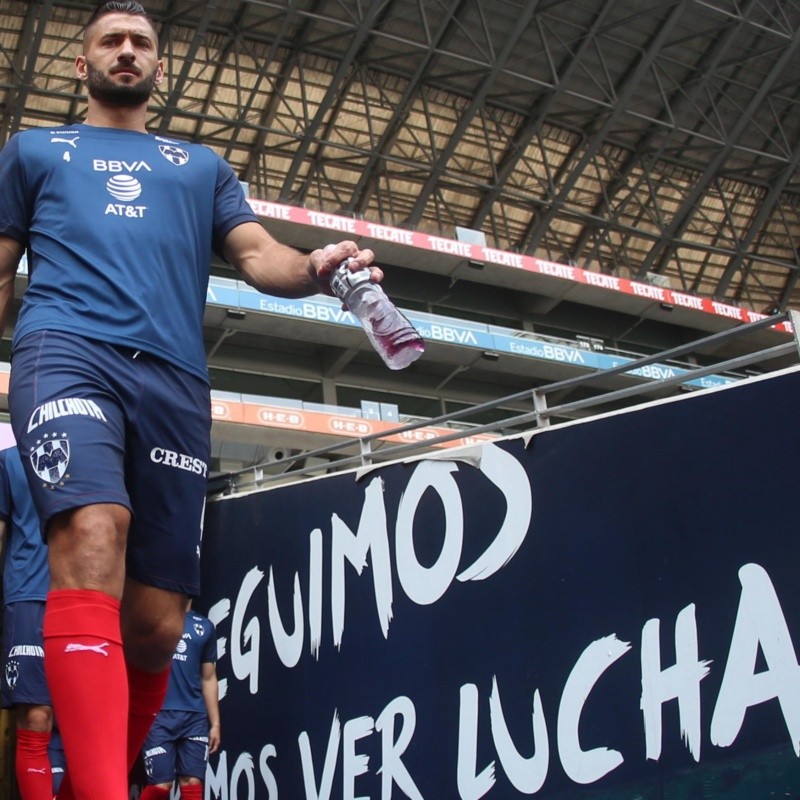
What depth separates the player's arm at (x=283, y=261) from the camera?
1.71 metres

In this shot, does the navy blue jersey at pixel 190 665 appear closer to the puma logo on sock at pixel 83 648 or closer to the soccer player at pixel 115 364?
the soccer player at pixel 115 364

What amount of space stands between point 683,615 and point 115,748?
3.06 meters

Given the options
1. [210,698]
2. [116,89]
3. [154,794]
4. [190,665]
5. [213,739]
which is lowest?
[154,794]

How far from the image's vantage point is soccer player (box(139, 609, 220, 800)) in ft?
16.5

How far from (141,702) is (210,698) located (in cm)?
395

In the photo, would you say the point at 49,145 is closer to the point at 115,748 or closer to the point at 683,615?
the point at 115,748

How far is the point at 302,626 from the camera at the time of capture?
570 centimetres

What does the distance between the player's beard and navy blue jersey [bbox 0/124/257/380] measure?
0.06 metres

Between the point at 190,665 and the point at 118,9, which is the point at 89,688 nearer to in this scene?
the point at 118,9

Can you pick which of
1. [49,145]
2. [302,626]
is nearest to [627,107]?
[302,626]

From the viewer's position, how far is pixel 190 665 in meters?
5.32

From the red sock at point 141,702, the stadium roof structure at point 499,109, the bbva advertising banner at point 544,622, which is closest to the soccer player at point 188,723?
A: the bbva advertising banner at point 544,622

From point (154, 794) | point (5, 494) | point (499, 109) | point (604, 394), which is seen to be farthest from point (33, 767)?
point (499, 109)

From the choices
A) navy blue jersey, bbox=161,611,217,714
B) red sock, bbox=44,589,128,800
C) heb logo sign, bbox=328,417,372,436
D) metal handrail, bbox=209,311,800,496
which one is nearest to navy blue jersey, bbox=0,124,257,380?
red sock, bbox=44,589,128,800
